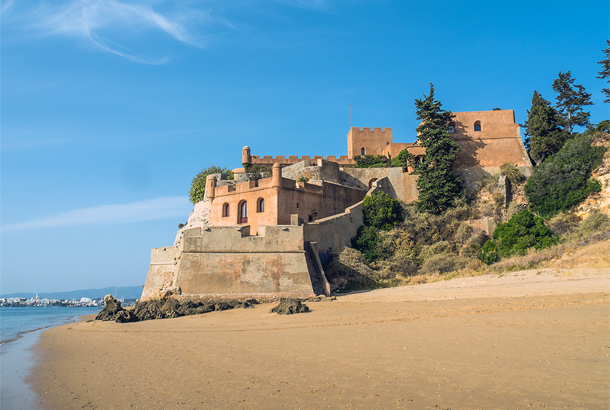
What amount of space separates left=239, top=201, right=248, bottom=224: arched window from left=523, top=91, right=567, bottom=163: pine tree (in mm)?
21062

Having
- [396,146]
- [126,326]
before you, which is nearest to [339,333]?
[126,326]

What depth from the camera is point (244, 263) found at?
61.0 feet

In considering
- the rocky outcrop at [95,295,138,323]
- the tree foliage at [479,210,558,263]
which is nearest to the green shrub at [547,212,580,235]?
the tree foliage at [479,210,558,263]

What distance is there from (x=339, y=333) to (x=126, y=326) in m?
8.37

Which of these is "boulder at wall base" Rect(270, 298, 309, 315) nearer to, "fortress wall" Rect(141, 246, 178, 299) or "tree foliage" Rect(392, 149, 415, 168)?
"fortress wall" Rect(141, 246, 178, 299)

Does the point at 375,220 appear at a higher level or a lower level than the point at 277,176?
lower

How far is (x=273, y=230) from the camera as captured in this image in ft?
63.2

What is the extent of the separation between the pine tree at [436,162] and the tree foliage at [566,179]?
477 centimetres

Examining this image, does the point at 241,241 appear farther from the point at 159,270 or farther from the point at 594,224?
the point at 594,224

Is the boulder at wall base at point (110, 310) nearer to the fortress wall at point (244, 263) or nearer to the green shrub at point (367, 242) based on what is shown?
the fortress wall at point (244, 263)

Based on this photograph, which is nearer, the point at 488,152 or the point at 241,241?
the point at 241,241

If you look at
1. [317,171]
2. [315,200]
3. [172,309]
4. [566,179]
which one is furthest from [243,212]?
[566,179]

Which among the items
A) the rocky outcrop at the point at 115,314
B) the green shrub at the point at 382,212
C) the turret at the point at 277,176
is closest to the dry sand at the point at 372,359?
the rocky outcrop at the point at 115,314

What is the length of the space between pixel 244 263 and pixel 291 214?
784 centimetres
